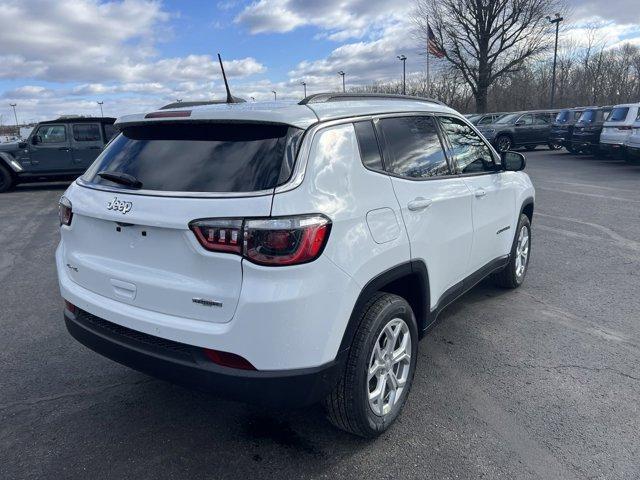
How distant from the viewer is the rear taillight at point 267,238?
2154mm

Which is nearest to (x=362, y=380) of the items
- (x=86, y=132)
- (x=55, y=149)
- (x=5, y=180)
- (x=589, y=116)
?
(x=86, y=132)

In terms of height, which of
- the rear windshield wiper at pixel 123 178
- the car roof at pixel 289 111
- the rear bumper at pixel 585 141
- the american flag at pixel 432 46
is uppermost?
the american flag at pixel 432 46

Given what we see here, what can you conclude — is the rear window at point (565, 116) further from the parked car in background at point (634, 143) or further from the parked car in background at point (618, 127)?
the parked car in background at point (634, 143)

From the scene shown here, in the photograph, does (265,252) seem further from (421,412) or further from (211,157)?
(421,412)

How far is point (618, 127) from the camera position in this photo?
51.2 ft

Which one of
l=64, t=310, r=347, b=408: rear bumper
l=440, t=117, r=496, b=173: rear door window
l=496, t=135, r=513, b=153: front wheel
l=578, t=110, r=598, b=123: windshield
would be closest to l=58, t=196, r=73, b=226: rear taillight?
l=64, t=310, r=347, b=408: rear bumper

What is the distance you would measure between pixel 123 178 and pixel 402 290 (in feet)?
5.58

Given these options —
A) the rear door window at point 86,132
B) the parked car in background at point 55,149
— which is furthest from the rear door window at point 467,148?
the rear door window at point 86,132

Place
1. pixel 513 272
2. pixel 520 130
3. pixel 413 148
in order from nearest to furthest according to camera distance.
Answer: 1. pixel 413 148
2. pixel 513 272
3. pixel 520 130

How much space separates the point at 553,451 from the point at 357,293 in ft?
4.52

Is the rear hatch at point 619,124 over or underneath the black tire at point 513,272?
over

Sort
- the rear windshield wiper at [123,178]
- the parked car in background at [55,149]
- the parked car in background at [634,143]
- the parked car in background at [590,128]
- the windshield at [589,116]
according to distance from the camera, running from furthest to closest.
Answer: the windshield at [589,116]
the parked car in background at [590,128]
the parked car in background at [634,143]
the parked car in background at [55,149]
the rear windshield wiper at [123,178]

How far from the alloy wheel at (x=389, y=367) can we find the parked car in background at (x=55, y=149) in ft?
42.6

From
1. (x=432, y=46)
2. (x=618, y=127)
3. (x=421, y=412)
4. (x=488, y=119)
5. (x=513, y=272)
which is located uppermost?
(x=432, y=46)
